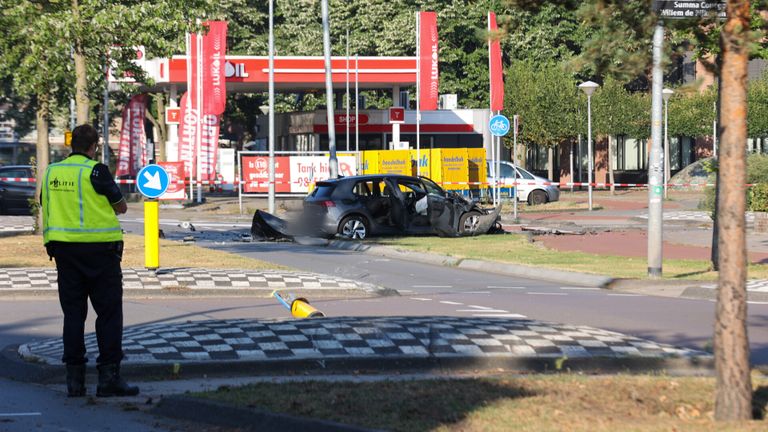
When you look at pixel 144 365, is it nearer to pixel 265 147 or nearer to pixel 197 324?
pixel 197 324

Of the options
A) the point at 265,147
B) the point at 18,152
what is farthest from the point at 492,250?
the point at 18,152

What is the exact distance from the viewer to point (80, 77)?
77.3 ft

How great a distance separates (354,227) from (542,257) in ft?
19.6

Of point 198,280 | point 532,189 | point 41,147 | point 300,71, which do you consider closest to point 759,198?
point 532,189

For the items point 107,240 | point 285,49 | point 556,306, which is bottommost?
point 556,306

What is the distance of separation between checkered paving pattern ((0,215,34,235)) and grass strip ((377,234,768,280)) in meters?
8.42

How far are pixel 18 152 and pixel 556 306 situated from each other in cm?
7756

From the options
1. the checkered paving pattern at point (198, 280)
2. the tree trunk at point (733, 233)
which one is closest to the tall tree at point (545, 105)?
the checkered paving pattern at point (198, 280)

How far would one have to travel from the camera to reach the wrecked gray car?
89.8 ft

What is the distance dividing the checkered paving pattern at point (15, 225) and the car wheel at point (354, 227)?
6.92 m

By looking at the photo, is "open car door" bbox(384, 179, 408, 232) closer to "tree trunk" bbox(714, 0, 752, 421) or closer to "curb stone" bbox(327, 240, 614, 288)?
"curb stone" bbox(327, 240, 614, 288)

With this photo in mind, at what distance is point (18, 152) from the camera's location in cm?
8762

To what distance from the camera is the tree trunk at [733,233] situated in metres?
7.24

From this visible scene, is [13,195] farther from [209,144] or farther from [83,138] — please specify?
[83,138]
